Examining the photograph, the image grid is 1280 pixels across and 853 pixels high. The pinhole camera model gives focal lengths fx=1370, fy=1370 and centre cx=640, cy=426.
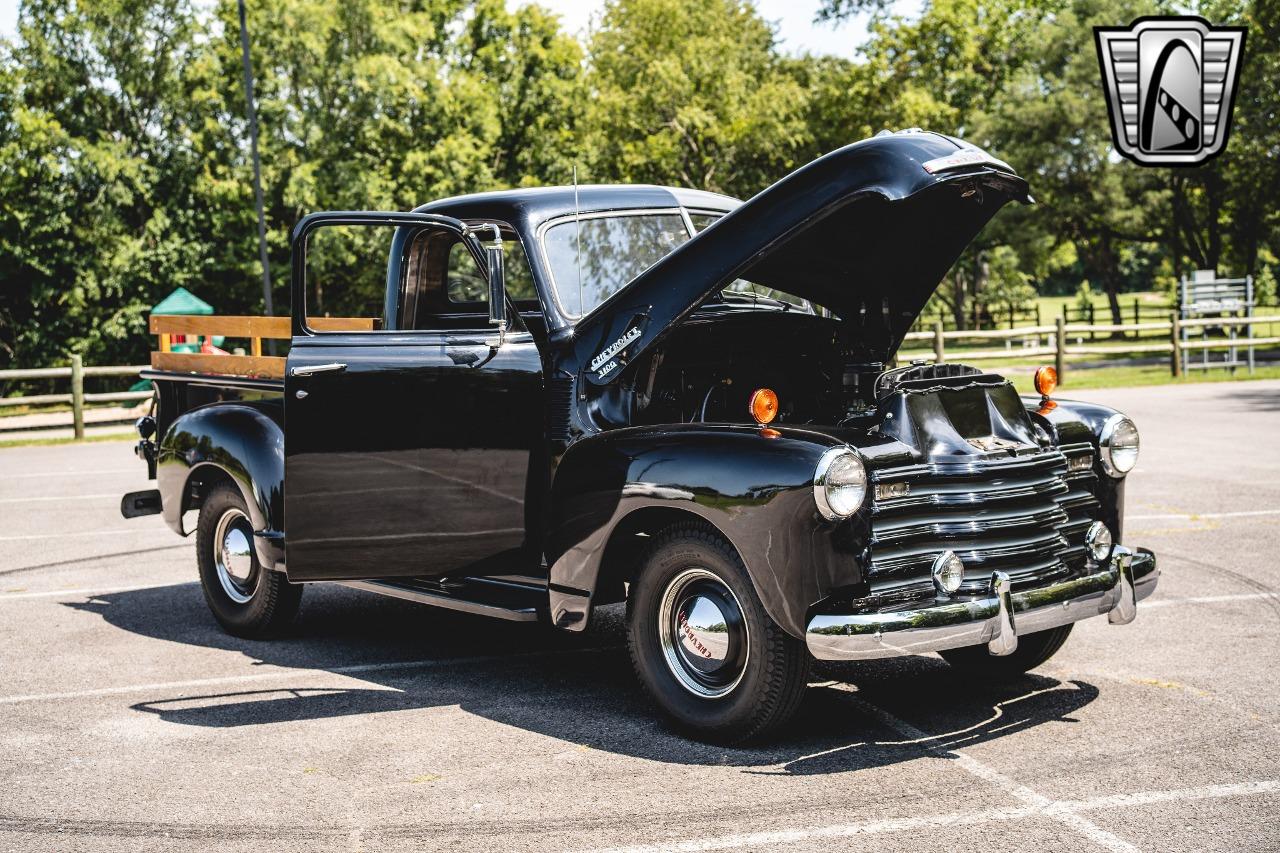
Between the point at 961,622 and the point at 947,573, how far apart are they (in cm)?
21

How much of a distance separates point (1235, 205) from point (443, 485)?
46397mm

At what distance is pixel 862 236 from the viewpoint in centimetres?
575

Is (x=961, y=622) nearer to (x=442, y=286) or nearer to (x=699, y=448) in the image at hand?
(x=699, y=448)

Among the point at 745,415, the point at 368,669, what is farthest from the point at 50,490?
the point at 745,415

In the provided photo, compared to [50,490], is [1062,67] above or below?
above

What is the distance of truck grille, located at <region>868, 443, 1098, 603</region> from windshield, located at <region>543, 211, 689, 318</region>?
181cm

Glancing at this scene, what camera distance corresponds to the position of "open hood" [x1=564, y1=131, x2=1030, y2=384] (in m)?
5.03

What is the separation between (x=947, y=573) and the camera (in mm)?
4801

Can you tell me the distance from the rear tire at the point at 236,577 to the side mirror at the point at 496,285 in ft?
7.04

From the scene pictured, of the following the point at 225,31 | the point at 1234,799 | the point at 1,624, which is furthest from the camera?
the point at 225,31

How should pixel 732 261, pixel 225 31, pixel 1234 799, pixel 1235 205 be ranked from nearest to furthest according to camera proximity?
pixel 1234 799 < pixel 732 261 < pixel 225 31 < pixel 1235 205

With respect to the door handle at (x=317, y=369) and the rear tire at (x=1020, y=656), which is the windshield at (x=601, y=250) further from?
the rear tire at (x=1020, y=656)

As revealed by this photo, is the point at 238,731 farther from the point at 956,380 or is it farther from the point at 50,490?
the point at 50,490

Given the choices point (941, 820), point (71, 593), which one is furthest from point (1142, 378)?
point (941, 820)
